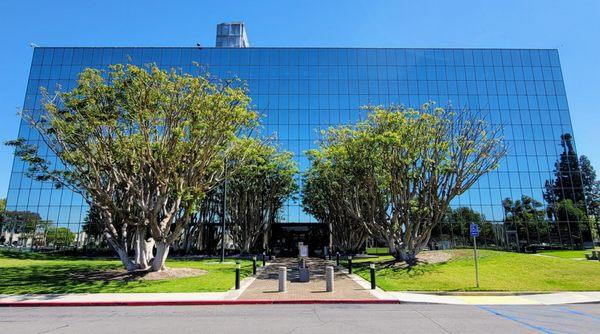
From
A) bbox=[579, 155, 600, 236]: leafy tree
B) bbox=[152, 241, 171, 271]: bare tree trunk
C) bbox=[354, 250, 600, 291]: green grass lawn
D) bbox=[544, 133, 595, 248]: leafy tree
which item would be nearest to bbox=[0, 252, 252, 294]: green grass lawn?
bbox=[152, 241, 171, 271]: bare tree trunk

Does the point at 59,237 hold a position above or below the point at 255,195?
below

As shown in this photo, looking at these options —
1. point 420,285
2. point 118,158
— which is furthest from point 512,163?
point 118,158

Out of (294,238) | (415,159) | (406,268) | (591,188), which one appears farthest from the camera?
(591,188)

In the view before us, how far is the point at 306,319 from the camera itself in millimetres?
10078

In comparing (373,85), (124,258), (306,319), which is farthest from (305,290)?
(373,85)

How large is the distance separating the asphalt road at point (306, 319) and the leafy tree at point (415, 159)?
12.1 meters

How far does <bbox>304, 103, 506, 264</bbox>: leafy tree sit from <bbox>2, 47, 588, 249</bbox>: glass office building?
21092 millimetres

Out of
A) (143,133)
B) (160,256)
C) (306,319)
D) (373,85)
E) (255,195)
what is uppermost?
(373,85)

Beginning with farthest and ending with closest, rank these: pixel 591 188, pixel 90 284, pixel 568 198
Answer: pixel 591 188, pixel 568 198, pixel 90 284

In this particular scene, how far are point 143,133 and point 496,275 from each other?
61.7 feet

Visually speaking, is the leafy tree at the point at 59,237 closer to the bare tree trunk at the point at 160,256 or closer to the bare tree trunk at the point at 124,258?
the bare tree trunk at the point at 124,258

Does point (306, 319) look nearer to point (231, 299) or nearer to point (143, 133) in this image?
point (231, 299)

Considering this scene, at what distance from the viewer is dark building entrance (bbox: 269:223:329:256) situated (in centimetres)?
4359

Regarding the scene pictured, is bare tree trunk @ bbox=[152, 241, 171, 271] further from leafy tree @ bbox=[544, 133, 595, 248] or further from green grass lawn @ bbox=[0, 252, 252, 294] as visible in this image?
leafy tree @ bbox=[544, 133, 595, 248]
